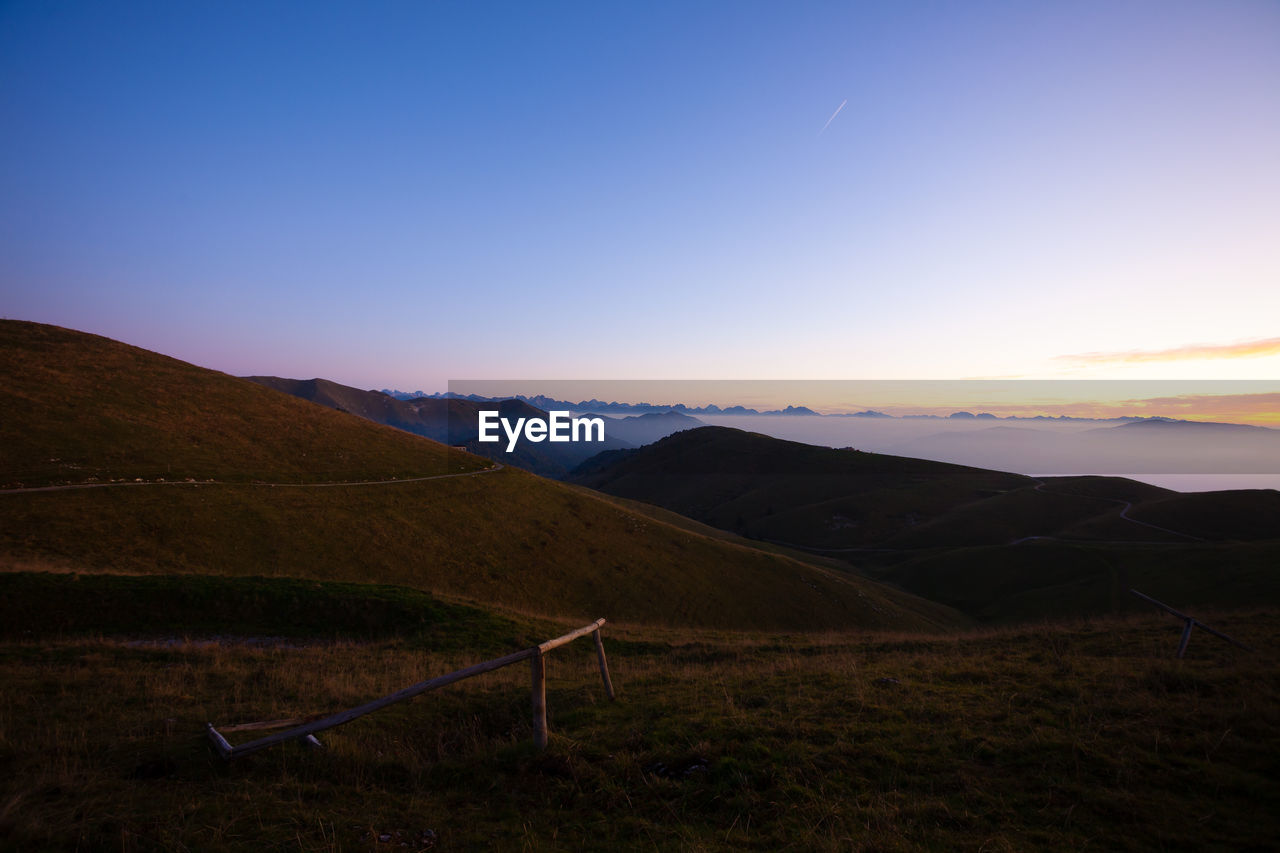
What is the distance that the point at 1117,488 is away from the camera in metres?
102

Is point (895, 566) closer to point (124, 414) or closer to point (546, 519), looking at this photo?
point (546, 519)

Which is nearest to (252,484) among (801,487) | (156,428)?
(156,428)

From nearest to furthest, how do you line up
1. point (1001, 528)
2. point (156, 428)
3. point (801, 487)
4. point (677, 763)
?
point (677, 763) → point (156, 428) → point (1001, 528) → point (801, 487)

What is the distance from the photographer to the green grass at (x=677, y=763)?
5.61 m

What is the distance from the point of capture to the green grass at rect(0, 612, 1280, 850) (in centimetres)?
561

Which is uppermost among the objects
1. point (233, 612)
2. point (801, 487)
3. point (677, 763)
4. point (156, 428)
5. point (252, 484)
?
point (156, 428)

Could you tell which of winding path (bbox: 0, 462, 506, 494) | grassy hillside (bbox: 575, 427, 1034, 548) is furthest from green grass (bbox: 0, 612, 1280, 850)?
grassy hillside (bbox: 575, 427, 1034, 548)

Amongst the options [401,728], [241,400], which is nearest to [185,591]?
[401,728]

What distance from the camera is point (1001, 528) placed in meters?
86.2

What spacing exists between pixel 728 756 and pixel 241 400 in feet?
207

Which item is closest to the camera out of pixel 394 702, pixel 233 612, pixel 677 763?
pixel 677 763

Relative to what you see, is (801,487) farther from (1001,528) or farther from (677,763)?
(677,763)

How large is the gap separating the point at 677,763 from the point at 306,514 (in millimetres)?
37124

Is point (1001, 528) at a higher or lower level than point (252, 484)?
lower
